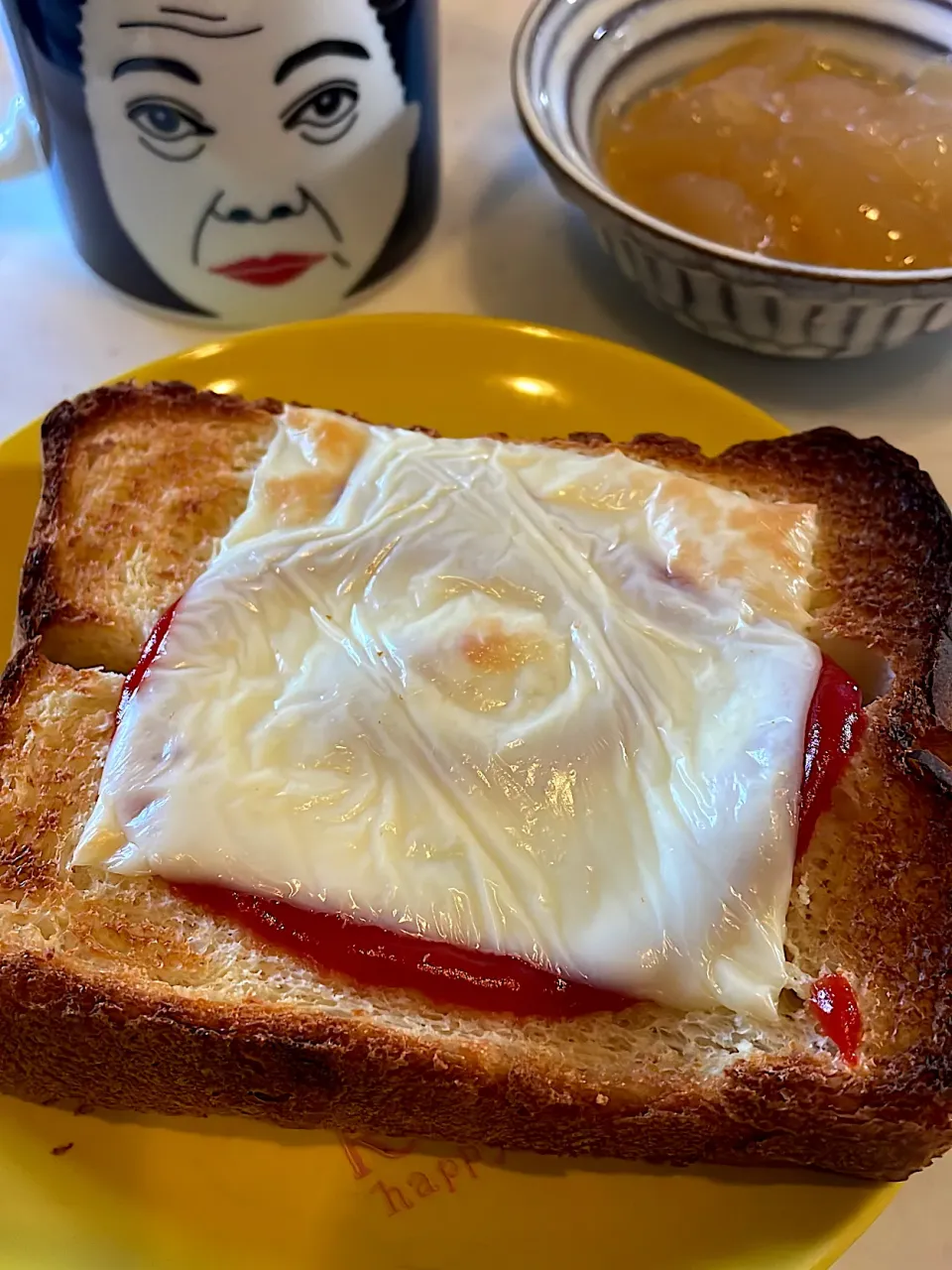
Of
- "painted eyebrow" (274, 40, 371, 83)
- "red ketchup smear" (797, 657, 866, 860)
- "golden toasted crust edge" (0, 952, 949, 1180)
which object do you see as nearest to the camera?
"golden toasted crust edge" (0, 952, 949, 1180)

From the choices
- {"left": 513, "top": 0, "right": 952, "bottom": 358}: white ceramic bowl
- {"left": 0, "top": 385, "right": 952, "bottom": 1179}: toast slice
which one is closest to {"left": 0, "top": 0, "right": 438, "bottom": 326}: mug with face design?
{"left": 513, "top": 0, "right": 952, "bottom": 358}: white ceramic bowl

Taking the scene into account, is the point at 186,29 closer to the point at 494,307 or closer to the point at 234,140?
the point at 234,140

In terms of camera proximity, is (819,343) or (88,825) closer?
(88,825)

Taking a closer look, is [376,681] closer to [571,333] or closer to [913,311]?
[571,333]

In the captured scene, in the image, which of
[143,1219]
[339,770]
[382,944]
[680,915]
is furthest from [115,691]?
[680,915]

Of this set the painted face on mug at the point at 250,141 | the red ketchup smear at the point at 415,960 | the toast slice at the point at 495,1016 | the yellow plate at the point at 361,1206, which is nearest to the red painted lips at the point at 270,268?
the painted face on mug at the point at 250,141

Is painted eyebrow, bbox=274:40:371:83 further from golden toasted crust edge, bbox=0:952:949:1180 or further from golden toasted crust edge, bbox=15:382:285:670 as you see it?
golden toasted crust edge, bbox=0:952:949:1180

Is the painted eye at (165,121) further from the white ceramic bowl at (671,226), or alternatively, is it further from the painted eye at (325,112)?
the white ceramic bowl at (671,226)

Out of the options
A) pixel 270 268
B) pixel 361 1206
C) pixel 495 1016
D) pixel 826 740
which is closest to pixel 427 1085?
pixel 495 1016
